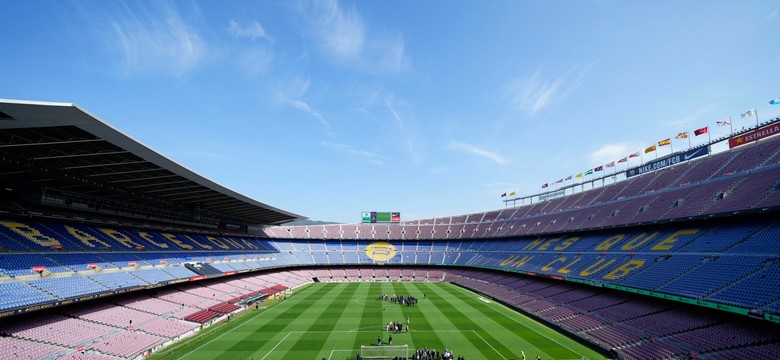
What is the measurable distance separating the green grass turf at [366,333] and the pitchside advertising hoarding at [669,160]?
25490 millimetres

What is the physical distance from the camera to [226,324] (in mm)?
32312

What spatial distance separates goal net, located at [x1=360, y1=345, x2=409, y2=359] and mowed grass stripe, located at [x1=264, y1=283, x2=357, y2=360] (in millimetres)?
3570

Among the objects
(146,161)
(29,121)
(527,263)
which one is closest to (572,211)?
(527,263)

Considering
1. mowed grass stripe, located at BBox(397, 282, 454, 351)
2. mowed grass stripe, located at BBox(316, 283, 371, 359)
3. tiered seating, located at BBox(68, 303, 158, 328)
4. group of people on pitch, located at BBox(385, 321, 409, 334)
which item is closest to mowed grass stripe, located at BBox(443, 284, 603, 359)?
mowed grass stripe, located at BBox(397, 282, 454, 351)

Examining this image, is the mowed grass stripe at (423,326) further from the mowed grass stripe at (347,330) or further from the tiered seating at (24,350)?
the tiered seating at (24,350)

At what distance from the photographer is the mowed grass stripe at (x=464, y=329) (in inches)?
959

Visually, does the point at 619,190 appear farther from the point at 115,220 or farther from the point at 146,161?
the point at 115,220

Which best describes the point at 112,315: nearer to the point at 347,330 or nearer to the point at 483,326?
the point at 347,330

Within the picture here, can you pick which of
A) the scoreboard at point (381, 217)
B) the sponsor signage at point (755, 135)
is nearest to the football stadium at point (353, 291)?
the sponsor signage at point (755, 135)

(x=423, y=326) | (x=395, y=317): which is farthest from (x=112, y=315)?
(x=423, y=326)

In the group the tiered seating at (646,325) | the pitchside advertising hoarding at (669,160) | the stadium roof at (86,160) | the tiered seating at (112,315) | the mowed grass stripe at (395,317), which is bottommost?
the mowed grass stripe at (395,317)

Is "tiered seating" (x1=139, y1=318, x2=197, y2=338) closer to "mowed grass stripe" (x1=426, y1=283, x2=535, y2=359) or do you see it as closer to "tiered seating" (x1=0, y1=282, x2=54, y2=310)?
"tiered seating" (x1=0, y1=282, x2=54, y2=310)

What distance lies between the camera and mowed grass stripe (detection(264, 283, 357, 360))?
24359mm

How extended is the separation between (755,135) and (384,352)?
3728 centimetres
